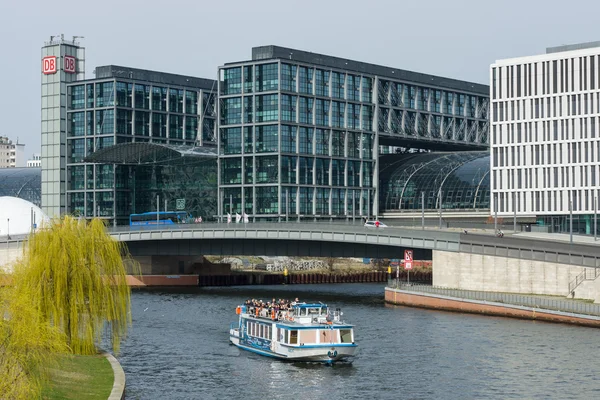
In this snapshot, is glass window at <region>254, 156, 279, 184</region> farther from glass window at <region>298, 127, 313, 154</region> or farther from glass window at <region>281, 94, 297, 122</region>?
glass window at <region>281, 94, 297, 122</region>

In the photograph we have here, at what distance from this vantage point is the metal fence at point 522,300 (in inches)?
3516

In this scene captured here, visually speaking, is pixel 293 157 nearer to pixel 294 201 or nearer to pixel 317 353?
pixel 294 201

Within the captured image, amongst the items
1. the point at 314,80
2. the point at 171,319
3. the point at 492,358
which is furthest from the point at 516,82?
the point at 492,358

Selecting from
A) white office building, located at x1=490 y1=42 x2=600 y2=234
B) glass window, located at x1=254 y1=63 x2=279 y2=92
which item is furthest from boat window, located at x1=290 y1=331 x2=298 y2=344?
glass window, located at x1=254 y1=63 x2=279 y2=92

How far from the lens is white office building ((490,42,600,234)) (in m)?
150

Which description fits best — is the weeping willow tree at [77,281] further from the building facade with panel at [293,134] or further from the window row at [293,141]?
the window row at [293,141]

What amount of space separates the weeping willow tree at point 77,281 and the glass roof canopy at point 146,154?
119m

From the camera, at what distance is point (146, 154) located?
627ft

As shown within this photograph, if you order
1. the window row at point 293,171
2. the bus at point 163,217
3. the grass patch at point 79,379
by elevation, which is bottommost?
the grass patch at point 79,379

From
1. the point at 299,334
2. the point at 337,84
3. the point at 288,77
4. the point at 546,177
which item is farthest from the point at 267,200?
the point at 299,334

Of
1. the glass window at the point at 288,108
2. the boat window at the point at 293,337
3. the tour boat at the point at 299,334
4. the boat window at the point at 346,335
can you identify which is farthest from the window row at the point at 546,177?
the boat window at the point at 293,337

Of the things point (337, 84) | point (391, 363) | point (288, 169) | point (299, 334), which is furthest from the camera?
point (337, 84)

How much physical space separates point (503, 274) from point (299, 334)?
3881 centimetres

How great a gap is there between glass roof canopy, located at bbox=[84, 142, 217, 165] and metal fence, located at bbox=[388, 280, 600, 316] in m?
79.6
